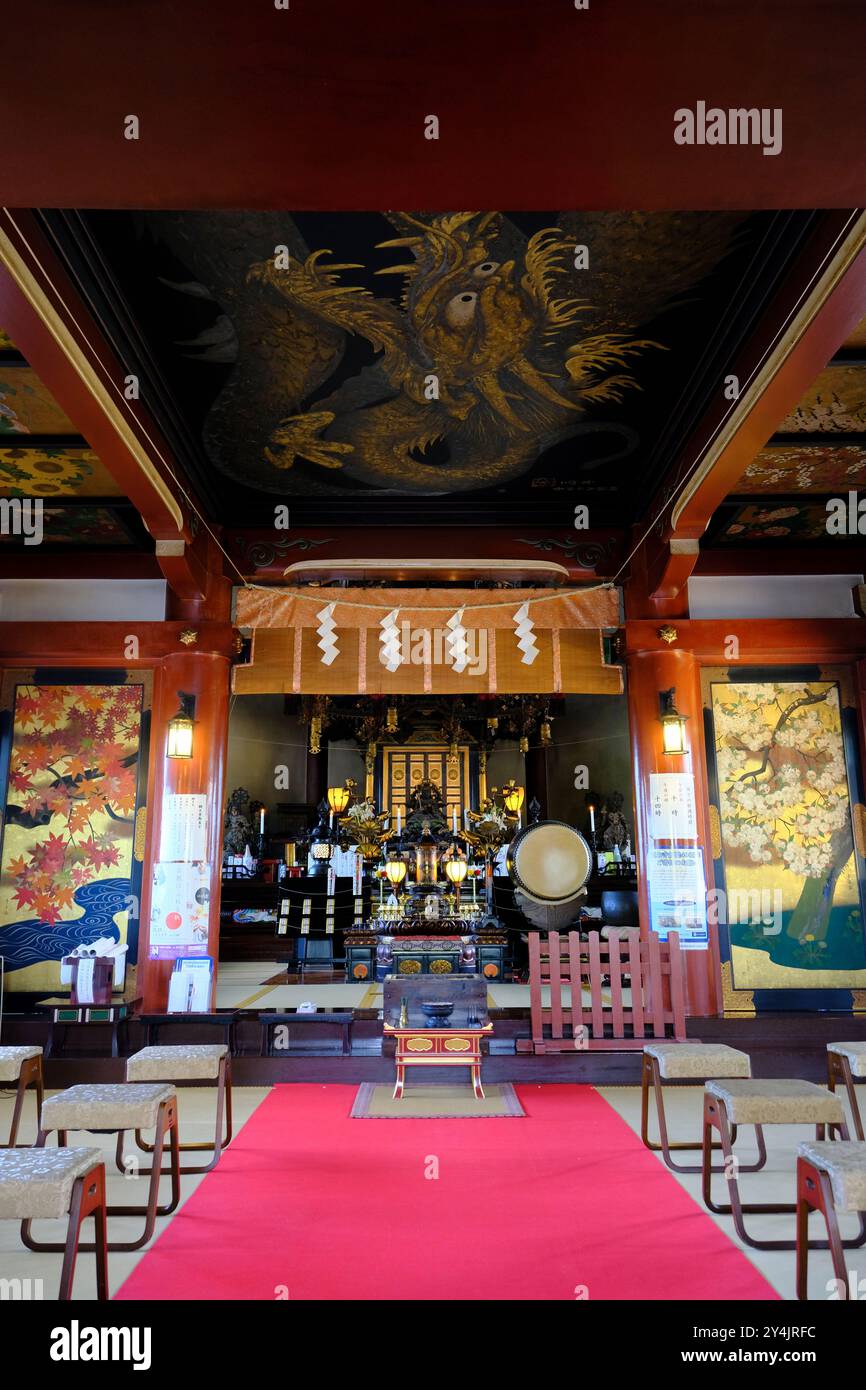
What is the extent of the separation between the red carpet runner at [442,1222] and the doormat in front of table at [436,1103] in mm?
140

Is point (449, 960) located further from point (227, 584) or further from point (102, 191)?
point (102, 191)

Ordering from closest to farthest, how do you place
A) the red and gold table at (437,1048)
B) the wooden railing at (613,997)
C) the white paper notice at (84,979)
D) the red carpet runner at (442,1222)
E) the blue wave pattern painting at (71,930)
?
the red carpet runner at (442,1222) < the red and gold table at (437,1048) < the wooden railing at (613,997) < the white paper notice at (84,979) < the blue wave pattern painting at (71,930)

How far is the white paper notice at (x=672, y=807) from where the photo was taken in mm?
5957

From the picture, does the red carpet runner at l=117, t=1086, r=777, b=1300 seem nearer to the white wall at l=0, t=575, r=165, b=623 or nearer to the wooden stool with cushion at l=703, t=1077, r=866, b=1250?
the wooden stool with cushion at l=703, t=1077, r=866, b=1250

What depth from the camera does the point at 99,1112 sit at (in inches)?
120

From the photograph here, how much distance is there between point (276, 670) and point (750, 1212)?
179 inches

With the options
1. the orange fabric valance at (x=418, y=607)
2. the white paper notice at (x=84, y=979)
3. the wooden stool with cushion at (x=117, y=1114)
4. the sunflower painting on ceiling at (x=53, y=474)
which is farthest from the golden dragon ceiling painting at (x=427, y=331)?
the wooden stool with cushion at (x=117, y=1114)

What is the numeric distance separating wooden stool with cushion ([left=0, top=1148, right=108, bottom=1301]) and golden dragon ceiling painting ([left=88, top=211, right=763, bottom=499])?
12.0 ft

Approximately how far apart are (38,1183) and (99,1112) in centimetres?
93

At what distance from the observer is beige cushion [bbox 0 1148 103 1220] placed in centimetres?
214

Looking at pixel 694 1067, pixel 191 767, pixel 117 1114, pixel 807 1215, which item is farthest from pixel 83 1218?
pixel 191 767

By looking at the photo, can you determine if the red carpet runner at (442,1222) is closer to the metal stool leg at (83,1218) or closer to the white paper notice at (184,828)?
the metal stool leg at (83,1218)

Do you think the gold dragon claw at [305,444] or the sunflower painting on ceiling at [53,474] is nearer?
the sunflower painting on ceiling at [53,474]

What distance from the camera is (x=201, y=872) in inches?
234
